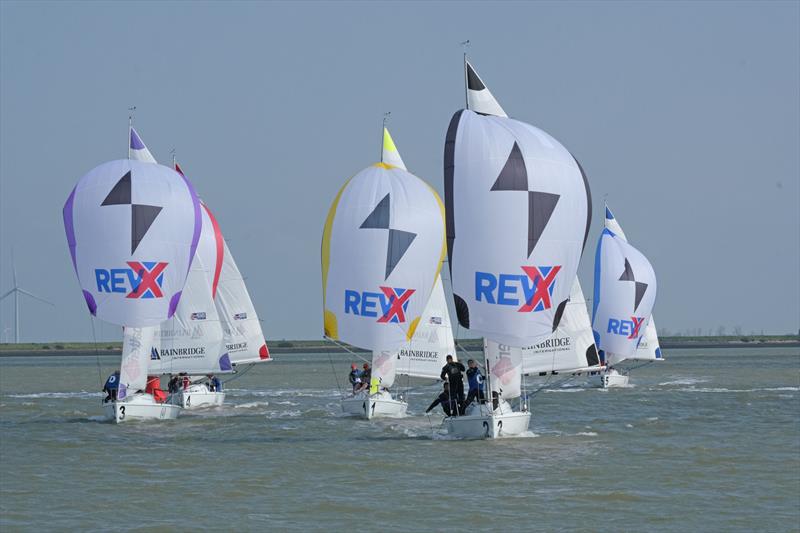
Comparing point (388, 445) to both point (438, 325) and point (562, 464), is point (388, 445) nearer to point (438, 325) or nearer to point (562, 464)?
point (562, 464)

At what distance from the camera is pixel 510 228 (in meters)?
31.3

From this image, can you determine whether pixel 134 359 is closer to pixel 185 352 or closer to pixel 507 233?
pixel 185 352

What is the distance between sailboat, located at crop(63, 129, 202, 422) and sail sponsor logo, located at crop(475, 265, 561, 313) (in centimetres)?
1187

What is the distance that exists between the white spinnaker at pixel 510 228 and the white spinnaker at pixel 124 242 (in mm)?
11072

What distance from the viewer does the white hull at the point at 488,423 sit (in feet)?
104

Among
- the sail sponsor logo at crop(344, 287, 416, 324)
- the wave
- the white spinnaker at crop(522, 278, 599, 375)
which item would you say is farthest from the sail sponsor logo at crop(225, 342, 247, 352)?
the sail sponsor logo at crop(344, 287, 416, 324)

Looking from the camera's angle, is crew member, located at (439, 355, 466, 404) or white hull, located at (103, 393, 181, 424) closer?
crew member, located at (439, 355, 466, 404)

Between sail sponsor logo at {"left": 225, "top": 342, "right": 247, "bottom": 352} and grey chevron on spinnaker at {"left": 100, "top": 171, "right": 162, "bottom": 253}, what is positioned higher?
grey chevron on spinnaker at {"left": 100, "top": 171, "right": 162, "bottom": 253}

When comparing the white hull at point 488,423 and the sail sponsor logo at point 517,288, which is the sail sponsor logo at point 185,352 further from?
the sail sponsor logo at point 517,288

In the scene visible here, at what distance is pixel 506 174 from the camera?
3142 centimetres

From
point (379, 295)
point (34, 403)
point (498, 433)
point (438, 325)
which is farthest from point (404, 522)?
point (34, 403)

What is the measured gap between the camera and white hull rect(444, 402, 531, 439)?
104 feet

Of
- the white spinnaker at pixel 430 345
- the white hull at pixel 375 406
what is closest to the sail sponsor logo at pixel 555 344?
the white spinnaker at pixel 430 345

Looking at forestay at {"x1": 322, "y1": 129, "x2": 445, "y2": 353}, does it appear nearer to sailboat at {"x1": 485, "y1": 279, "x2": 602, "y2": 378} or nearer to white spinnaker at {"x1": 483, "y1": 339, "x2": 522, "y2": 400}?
white spinnaker at {"x1": 483, "y1": 339, "x2": 522, "y2": 400}
